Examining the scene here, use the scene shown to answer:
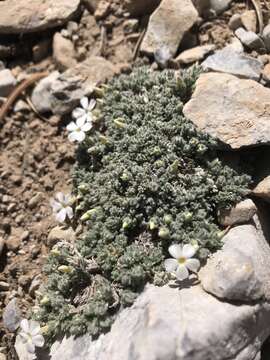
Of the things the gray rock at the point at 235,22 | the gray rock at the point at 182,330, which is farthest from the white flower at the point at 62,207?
the gray rock at the point at 235,22

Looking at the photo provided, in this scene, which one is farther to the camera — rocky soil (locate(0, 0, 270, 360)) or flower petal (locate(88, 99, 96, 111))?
flower petal (locate(88, 99, 96, 111))

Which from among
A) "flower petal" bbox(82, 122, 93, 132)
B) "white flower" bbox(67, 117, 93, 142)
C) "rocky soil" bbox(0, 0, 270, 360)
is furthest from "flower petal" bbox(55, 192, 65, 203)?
"flower petal" bbox(82, 122, 93, 132)

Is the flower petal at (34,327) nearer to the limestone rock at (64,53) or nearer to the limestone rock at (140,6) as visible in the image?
the limestone rock at (64,53)

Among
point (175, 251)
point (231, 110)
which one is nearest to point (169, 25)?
point (231, 110)

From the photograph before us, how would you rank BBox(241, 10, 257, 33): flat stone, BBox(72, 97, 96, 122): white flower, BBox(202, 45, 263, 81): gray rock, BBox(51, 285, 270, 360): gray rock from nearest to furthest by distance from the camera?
1. BBox(51, 285, 270, 360): gray rock
2. BBox(202, 45, 263, 81): gray rock
3. BBox(72, 97, 96, 122): white flower
4. BBox(241, 10, 257, 33): flat stone

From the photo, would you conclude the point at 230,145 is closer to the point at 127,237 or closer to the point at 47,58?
the point at 127,237

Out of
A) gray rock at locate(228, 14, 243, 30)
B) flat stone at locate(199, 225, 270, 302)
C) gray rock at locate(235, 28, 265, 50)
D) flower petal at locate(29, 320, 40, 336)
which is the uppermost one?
gray rock at locate(228, 14, 243, 30)

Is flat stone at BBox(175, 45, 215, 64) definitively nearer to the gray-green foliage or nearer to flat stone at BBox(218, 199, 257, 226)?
the gray-green foliage
